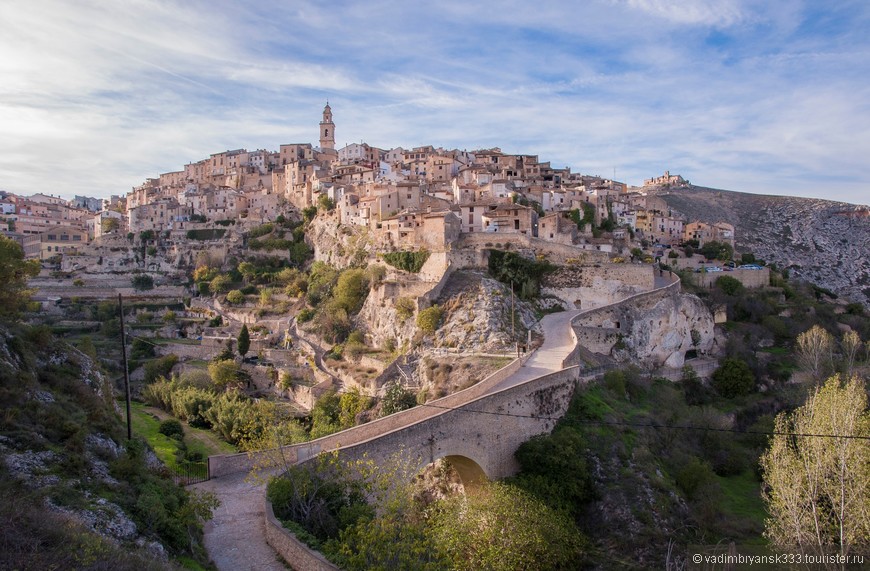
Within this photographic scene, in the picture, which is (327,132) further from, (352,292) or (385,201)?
(352,292)

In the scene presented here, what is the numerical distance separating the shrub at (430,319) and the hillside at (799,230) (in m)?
57.5

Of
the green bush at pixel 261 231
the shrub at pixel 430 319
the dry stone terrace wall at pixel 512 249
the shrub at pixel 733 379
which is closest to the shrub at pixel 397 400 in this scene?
the shrub at pixel 430 319

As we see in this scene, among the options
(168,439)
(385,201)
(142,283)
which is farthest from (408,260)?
(142,283)

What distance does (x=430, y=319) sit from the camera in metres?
33.0

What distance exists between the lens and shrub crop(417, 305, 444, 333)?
33.0 m

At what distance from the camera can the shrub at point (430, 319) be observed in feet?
108

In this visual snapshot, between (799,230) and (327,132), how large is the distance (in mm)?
76699

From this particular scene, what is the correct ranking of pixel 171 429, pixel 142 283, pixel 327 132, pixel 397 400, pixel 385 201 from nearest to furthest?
1. pixel 397 400
2. pixel 171 429
3. pixel 385 201
4. pixel 142 283
5. pixel 327 132

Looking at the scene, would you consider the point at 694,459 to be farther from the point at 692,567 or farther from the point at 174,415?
the point at 174,415

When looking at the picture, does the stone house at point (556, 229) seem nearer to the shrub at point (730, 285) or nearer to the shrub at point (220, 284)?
the shrub at point (730, 285)

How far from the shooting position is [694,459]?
2511 cm

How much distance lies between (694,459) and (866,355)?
22.7m

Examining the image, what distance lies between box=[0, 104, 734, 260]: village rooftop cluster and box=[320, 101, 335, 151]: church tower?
13 centimetres

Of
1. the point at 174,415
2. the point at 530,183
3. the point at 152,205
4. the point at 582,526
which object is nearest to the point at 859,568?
the point at 582,526
